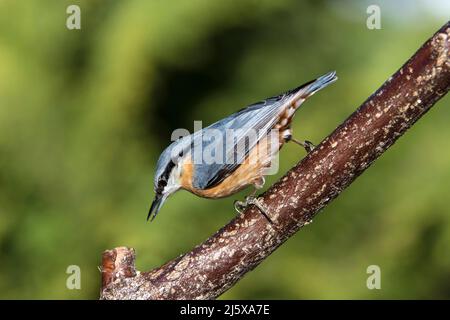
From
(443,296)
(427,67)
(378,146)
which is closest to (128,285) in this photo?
(378,146)

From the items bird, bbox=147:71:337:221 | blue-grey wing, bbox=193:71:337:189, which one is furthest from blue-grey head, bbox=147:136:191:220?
blue-grey wing, bbox=193:71:337:189

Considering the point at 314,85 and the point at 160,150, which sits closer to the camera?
the point at 314,85

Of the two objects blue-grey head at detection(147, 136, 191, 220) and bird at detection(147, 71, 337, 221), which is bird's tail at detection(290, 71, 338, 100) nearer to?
bird at detection(147, 71, 337, 221)

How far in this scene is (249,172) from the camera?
308 cm

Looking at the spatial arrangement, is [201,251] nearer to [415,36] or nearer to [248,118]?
[248,118]

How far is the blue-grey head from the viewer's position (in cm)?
315

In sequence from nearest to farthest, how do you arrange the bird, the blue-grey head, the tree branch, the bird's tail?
1. the tree branch
2. the bird's tail
3. the bird
4. the blue-grey head

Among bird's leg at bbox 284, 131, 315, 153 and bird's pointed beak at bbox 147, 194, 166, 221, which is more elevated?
bird's leg at bbox 284, 131, 315, 153

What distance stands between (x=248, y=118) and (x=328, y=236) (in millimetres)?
719

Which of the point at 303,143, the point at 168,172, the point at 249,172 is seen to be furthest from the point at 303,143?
the point at 168,172

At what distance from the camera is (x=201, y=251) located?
235 cm

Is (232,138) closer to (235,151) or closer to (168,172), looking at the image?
(235,151)

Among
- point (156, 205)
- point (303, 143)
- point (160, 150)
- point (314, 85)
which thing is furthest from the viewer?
point (160, 150)

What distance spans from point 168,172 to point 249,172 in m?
0.38
